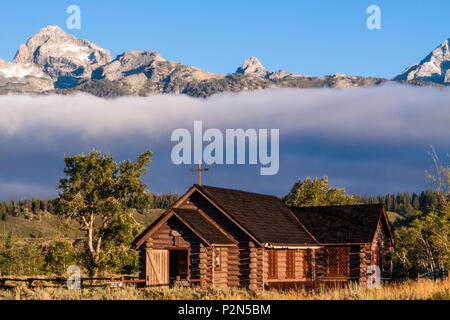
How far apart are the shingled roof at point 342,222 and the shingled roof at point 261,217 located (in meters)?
0.77

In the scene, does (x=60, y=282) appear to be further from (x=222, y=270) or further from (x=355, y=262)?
(x=355, y=262)

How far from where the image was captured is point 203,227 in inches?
1474

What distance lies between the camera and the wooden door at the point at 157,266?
3841 centimetres

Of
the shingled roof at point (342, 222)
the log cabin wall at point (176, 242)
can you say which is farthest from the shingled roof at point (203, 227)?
the shingled roof at point (342, 222)

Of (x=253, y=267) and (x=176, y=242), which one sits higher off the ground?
(x=176, y=242)

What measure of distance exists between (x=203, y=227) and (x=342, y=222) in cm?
1151

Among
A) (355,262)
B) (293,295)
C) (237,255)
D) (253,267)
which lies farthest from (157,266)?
(293,295)

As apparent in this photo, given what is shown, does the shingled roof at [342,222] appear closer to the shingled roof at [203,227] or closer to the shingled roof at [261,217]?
the shingled roof at [261,217]

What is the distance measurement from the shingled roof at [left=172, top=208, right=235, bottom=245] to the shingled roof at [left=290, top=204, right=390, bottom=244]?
8.25 m

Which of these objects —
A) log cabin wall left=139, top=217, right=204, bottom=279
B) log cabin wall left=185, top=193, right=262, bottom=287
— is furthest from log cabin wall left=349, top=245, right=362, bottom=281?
log cabin wall left=139, top=217, right=204, bottom=279

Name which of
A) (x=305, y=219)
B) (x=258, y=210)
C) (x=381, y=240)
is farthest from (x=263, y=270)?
(x=381, y=240)
